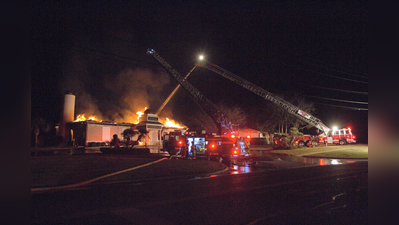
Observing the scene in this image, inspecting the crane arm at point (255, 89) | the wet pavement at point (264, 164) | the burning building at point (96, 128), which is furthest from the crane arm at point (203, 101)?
the burning building at point (96, 128)

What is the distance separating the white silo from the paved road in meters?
25.2

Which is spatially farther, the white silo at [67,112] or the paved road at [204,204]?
the white silo at [67,112]

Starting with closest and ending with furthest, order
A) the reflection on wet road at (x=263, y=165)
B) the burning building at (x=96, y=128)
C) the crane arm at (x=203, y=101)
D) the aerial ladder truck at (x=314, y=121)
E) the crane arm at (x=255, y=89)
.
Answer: the reflection on wet road at (x=263, y=165) < the crane arm at (x=203, y=101) < the crane arm at (x=255, y=89) < the burning building at (x=96, y=128) < the aerial ladder truck at (x=314, y=121)

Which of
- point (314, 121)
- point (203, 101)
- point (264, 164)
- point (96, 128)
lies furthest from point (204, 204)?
point (314, 121)

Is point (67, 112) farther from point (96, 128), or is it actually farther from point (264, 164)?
point (264, 164)

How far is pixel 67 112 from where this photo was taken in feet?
101

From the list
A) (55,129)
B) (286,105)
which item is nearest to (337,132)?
(286,105)

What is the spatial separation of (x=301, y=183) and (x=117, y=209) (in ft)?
22.2

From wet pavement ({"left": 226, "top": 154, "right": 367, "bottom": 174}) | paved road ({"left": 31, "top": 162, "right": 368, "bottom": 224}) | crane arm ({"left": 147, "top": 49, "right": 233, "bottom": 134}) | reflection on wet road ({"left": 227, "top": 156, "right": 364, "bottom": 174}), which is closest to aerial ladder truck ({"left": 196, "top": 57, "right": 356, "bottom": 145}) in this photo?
crane arm ({"left": 147, "top": 49, "right": 233, "bottom": 134})

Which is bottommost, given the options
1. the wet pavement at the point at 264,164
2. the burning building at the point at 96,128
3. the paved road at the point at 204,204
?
the wet pavement at the point at 264,164

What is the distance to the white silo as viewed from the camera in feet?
100

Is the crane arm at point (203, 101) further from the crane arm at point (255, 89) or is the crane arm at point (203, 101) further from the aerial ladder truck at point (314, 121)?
the aerial ladder truck at point (314, 121)

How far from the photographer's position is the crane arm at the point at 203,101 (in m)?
20.6

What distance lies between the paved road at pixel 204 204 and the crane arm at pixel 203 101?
38.8 ft
